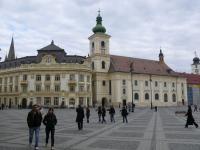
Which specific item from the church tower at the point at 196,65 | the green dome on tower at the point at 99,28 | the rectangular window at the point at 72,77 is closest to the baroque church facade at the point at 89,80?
the green dome on tower at the point at 99,28

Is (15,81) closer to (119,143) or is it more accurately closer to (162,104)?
(162,104)

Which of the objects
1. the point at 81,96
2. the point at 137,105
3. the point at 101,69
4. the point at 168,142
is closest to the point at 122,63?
the point at 101,69

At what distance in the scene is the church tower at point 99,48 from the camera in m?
79.8

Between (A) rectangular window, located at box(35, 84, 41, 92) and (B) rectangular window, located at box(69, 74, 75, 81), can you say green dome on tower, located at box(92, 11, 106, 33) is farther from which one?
(A) rectangular window, located at box(35, 84, 41, 92)

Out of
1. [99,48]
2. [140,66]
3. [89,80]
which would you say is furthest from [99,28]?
[89,80]

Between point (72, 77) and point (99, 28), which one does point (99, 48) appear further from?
point (72, 77)

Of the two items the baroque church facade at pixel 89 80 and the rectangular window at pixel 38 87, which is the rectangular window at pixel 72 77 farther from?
the rectangular window at pixel 38 87

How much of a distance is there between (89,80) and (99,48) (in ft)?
38.5

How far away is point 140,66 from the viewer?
288 ft

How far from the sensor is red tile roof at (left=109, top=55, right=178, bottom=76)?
268ft

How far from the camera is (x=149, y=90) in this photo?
85.6 meters

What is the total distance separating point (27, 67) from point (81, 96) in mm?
15134

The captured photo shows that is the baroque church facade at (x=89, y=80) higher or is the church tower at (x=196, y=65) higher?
the church tower at (x=196, y=65)

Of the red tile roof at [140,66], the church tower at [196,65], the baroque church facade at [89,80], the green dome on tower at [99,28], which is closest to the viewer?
the baroque church facade at [89,80]
